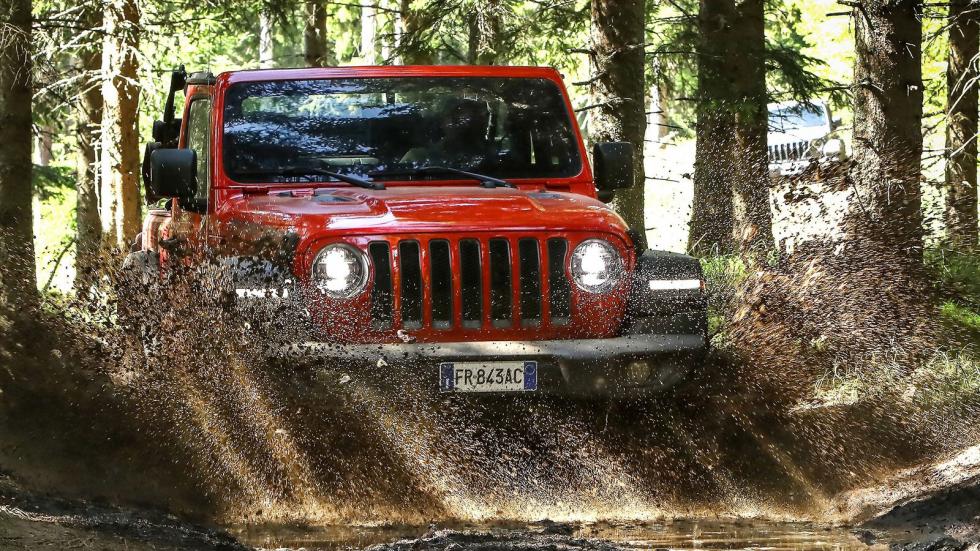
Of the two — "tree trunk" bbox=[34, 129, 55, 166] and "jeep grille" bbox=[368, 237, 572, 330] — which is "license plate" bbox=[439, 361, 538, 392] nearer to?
"jeep grille" bbox=[368, 237, 572, 330]

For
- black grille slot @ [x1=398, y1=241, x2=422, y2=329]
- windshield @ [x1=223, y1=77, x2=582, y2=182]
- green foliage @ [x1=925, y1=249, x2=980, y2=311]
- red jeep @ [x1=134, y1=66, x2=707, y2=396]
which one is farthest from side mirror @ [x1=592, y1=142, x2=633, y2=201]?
green foliage @ [x1=925, y1=249, x2=980, y2=311]

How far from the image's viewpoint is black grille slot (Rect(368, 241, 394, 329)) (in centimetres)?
582

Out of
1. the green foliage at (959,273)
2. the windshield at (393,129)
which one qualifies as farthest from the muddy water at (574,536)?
the green foliage at (959,273)

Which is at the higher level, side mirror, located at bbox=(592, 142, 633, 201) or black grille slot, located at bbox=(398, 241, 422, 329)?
side mirror, located at bbox=(592, 142, 633, 201)

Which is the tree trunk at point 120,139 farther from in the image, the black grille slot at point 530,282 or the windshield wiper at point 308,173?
the black grille slot at point 530,282

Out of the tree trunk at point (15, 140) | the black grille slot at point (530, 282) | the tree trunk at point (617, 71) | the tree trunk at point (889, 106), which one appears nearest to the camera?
the black grille slot at point (530, 282)

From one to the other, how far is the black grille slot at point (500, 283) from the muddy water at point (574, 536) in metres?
0.97

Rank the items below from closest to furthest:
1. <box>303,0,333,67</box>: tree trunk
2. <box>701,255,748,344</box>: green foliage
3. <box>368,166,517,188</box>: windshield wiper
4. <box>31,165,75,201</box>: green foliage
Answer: <box>368,166,517,188</box>: windshield wiper
<box>701,255,748,344</box>: green foliage
<box>31,165,75,201</box>: green foliage
<box>303,0,333,67</box>: tree trunk

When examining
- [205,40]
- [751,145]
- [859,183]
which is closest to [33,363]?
[859,183]

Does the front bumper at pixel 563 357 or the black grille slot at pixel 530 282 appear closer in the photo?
the front bumper at pixel 563 357

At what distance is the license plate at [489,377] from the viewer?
568 centimetres

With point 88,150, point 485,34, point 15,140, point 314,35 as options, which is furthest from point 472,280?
point 314,35

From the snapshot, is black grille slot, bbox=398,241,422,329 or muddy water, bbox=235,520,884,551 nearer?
muddy water, bbox=235,520,884,551

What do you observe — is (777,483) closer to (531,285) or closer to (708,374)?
(708,374)
